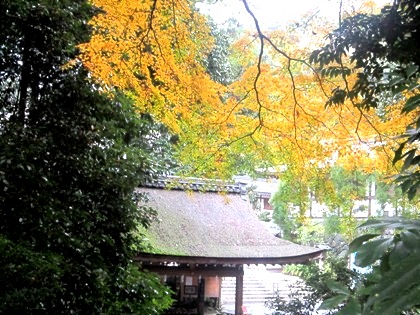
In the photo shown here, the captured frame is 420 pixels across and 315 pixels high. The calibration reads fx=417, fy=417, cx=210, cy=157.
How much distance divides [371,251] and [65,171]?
2.68m

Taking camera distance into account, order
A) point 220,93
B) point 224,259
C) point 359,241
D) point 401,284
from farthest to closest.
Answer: point 224,259
point 220,93
point 359,241
point 401,284

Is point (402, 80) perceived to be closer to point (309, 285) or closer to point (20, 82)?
point (20, 82)

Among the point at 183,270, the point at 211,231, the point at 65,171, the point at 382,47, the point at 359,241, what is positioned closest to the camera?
the point at 359,241

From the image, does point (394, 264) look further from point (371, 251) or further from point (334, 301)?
point (334, 301)

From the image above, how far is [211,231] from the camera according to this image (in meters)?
5.70

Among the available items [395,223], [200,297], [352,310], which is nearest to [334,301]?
[352,310]

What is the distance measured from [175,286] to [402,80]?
6673mm

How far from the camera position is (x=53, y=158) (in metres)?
2.88

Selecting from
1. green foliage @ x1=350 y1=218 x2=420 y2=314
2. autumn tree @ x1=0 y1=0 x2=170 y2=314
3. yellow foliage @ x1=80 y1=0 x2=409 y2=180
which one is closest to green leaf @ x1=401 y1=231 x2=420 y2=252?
green foliage @ x1=350 y1=218 x2=420 y2=314

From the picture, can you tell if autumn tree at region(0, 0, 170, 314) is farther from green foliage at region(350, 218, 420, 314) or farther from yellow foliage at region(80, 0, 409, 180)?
green foliage at region(350, 218, 420, 314)

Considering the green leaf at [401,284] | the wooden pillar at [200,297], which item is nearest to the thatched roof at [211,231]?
the wooden pillar at [200,297]

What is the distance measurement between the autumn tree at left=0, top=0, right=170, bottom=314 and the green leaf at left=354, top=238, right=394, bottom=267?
2.15 metres

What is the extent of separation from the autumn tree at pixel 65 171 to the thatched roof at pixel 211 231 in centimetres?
149

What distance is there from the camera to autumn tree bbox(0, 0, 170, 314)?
2.62 meters
